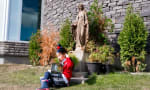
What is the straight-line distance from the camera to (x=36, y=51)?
10.1m

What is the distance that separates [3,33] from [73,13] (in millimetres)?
3889

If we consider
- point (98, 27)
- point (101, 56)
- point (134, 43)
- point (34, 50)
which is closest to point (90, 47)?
point (101, 56)

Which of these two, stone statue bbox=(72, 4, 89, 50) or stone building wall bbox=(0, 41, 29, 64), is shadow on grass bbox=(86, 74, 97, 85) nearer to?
stone statue bbox=(72, 4, 89, 50)

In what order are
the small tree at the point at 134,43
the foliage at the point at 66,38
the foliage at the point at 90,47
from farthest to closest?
the foliage at the point at 66,38 < the foliage at the point at 90,47 < the small tree at the point at 134,43

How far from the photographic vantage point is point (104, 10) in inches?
364

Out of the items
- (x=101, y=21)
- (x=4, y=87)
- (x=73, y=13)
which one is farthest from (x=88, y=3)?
(x=4, y=87)

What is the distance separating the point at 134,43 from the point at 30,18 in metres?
6.84

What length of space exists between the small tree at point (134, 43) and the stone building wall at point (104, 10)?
2.90 feet

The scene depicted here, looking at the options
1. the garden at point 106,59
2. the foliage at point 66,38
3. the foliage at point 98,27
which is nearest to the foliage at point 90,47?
the garden at point 106,59

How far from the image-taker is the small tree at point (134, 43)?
23.4 ft

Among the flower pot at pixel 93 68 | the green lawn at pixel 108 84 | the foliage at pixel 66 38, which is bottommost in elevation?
the green lawn at pixel 108 84

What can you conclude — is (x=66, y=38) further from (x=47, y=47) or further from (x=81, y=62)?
(x=81, y=62)

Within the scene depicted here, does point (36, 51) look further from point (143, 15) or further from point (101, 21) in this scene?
point (143, 15)

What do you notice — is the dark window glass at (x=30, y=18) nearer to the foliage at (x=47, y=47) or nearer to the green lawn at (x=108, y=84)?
the foliage at (x=47, y=47)
